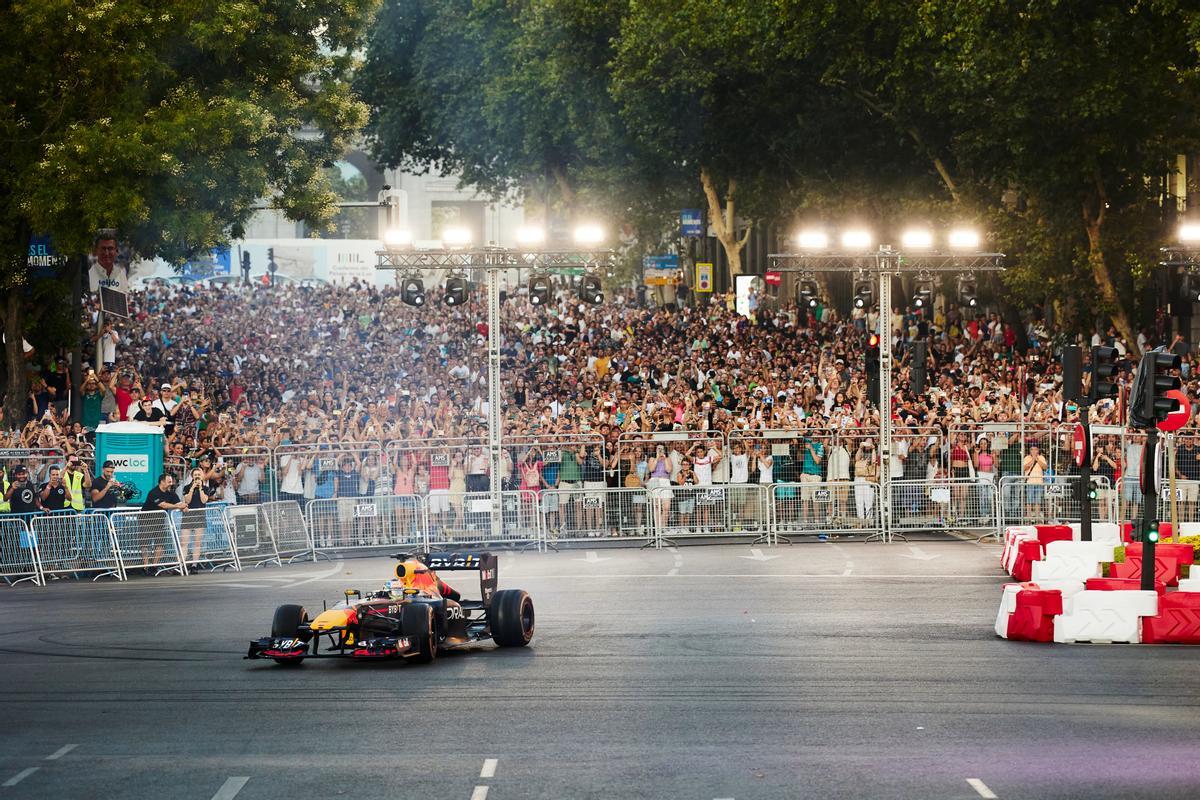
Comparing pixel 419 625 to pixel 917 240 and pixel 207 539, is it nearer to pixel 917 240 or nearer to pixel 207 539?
pixel 207 539

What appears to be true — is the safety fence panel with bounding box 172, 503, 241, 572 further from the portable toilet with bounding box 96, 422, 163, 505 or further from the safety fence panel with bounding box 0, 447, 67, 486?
the safety fence panel with bounding box 0, 447, 67, 486

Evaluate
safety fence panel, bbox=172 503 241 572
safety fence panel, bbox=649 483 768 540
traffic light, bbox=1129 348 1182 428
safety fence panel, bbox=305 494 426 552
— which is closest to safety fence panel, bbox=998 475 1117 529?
safety fence panel, bbox=649 483 768 540

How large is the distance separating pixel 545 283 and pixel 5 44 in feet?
36.2

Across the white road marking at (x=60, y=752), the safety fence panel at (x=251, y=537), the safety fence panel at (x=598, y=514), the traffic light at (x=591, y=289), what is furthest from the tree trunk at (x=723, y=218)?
the white road marking at (x=60, y=752)

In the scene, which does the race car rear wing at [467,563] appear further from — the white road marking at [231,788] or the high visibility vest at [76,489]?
the high visibility vest at [76,489]

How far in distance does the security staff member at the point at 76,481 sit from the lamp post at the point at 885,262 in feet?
42.0

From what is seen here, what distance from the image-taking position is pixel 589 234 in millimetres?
30594

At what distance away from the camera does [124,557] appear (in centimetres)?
2511

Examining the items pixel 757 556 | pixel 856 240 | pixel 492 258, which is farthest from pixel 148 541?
pixel 856 240

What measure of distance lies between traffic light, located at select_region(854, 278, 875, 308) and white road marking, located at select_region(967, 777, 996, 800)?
23.3 m

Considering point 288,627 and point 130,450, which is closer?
point 288,627

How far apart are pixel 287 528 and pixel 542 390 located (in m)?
11.2

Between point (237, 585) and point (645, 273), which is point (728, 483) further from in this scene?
point (645, 273)

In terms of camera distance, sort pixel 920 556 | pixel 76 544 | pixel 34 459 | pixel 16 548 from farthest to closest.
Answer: pixel 34 459, pixel 920 556, pixel 76 544, pixel 16 548
